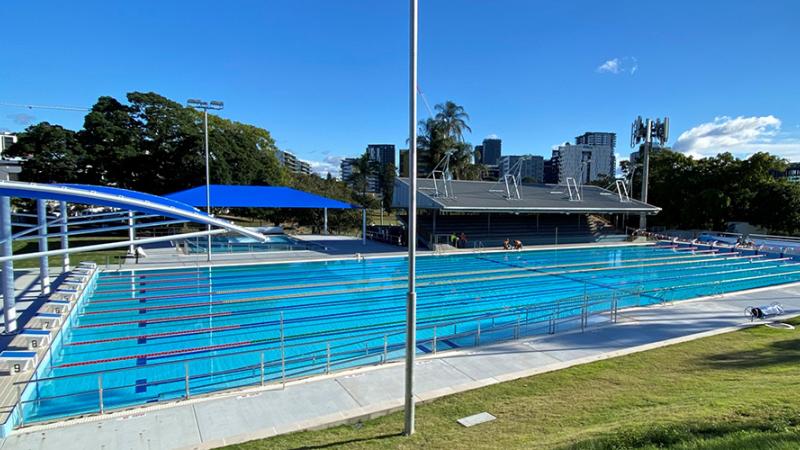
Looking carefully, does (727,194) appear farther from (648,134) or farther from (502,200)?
(502,200)

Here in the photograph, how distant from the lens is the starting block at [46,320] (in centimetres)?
1027

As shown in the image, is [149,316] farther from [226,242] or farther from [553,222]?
[553,222]

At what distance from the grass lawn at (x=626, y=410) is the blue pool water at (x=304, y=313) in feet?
8.02

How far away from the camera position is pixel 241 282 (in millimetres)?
17672

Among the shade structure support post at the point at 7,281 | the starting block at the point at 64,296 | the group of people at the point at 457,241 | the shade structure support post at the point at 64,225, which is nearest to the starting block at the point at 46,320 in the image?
the shade structure support post at the point at 7,281

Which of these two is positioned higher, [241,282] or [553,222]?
[553,222]

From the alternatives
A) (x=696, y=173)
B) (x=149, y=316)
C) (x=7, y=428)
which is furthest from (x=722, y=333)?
(x=696, y=173)

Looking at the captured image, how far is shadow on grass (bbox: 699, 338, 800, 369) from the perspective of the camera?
7.93m

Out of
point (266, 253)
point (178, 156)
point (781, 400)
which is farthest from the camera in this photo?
point (178, 156)

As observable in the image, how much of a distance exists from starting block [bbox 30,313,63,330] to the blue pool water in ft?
1.54

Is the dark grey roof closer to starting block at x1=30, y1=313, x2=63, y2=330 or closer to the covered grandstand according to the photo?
the covered grandstand

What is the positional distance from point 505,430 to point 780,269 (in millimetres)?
24827

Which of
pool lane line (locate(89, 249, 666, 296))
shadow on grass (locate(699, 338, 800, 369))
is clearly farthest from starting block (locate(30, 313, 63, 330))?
shadow on grass (locate(699, 338, 800, 369))

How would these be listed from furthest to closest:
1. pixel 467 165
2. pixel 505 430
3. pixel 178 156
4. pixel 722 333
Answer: pixel 467 165, pixel 178 156, pixel 722 333, pixel 505 430
